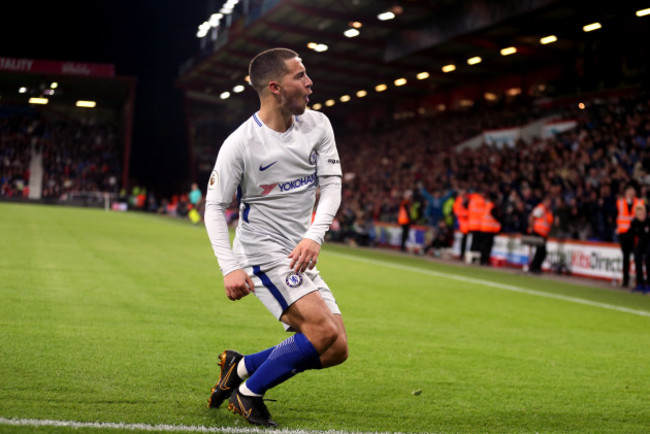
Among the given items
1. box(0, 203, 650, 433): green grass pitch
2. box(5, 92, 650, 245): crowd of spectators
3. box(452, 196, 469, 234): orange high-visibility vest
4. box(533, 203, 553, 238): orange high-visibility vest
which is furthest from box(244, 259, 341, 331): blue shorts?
box(452, 196, 469, 234): orange high-visibility vest

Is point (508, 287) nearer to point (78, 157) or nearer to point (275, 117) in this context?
point (275, 117)

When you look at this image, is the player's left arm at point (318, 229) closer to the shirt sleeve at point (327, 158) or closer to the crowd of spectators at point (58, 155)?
the shirt sleeve at point (327, 158)

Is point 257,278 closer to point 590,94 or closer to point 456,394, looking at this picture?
point 456,394

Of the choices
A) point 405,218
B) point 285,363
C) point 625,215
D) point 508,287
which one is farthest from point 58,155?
point 285,363

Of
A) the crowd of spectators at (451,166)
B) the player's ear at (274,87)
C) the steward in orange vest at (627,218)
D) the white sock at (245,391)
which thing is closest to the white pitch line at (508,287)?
the steward in orange vest at (627,218)

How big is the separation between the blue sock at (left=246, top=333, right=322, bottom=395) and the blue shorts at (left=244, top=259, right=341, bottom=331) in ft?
0.64

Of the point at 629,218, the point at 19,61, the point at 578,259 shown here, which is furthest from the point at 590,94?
the point at 19,61

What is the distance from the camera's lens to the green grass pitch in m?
4.76

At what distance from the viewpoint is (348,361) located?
6.62m

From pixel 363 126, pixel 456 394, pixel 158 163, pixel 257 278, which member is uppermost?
pixel 363 126

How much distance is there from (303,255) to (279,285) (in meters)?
0.25

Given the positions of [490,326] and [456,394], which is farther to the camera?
[490,326]

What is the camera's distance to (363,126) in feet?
184

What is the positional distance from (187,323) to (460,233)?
18.3m
